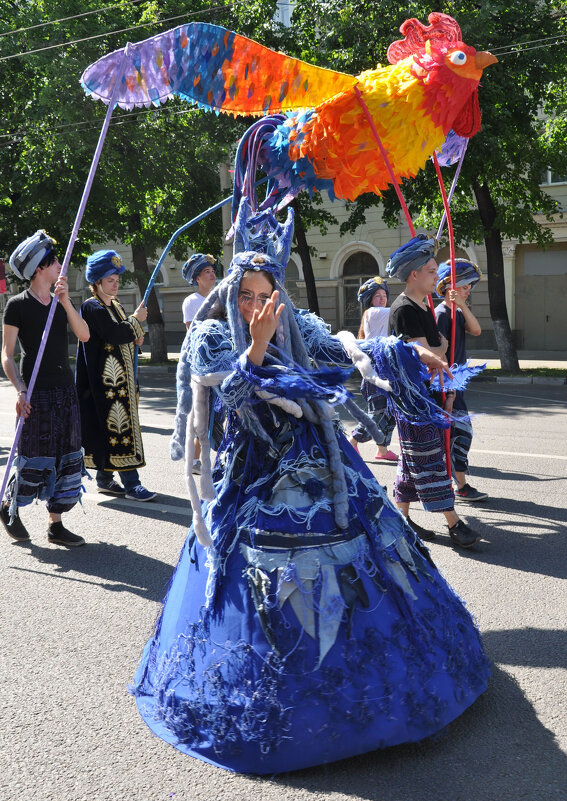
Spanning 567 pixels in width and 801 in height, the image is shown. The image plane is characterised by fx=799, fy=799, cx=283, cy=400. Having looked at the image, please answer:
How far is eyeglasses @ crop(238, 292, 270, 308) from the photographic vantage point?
2891mm

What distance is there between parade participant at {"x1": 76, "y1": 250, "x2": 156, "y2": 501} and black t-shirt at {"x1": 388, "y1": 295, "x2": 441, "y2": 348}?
2.17 m

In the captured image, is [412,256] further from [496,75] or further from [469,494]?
[496,75]

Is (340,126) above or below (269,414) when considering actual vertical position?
above

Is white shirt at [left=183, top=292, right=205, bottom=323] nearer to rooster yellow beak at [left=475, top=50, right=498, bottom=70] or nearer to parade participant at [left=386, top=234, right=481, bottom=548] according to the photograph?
parade participant at [left=386, top=234, right=481, bottom=548]

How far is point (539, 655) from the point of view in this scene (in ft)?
11.4

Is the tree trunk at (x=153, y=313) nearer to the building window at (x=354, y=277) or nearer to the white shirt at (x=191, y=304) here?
the building window at (x=354, y=277)

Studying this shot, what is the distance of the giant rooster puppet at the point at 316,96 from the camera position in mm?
3598

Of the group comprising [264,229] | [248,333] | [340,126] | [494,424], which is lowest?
[494,424]

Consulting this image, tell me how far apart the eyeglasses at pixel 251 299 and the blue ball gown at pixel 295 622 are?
0.12 metres

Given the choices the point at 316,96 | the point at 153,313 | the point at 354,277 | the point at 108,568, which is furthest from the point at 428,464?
the point at 354,277

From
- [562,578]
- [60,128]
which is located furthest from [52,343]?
[60,128]

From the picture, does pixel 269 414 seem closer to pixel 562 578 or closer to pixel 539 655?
pixel 539 655

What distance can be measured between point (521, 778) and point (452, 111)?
2848 millimetres

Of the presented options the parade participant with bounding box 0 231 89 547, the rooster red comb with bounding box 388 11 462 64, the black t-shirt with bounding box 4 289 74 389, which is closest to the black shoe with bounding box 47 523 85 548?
the parade participant with bounding box 0 231 89 547
